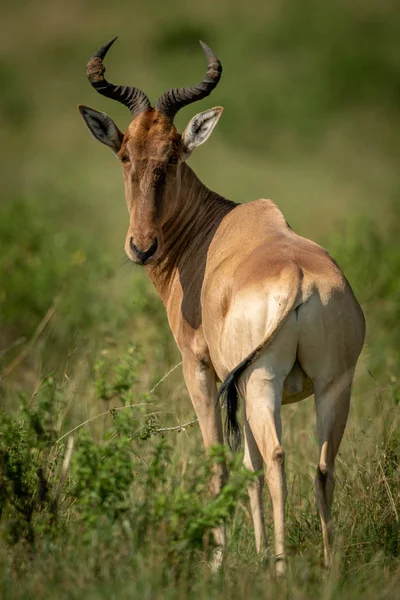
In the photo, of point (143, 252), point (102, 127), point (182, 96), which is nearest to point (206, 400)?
point (143, 252)

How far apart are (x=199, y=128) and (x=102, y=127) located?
0.77 m

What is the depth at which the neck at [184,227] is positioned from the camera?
318 inches

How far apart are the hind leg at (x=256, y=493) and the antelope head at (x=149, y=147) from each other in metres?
1.47

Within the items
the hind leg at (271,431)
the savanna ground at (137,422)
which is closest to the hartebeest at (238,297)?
the hind leg at (271,431)

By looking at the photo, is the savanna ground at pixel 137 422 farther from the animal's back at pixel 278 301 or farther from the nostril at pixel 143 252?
the nostril at pixel 143 252

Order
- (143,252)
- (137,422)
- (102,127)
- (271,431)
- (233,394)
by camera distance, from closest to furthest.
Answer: (137,422) → (271,431) → (233,394) → (143,252) → (102,127)

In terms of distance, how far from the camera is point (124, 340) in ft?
39.3

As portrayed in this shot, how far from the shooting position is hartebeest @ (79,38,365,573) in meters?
5.91

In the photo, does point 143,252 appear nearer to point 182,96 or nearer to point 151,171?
point 151,171

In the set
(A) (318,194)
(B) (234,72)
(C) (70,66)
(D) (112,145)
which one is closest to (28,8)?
(C) (70,66)

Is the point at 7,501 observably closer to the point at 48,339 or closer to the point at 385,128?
the point at 48,339

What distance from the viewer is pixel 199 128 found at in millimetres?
8031

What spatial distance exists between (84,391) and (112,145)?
3.15 metres

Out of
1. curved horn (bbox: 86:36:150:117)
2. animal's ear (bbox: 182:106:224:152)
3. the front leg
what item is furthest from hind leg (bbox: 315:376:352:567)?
curved horn (bbox: 86:36:150:117)
